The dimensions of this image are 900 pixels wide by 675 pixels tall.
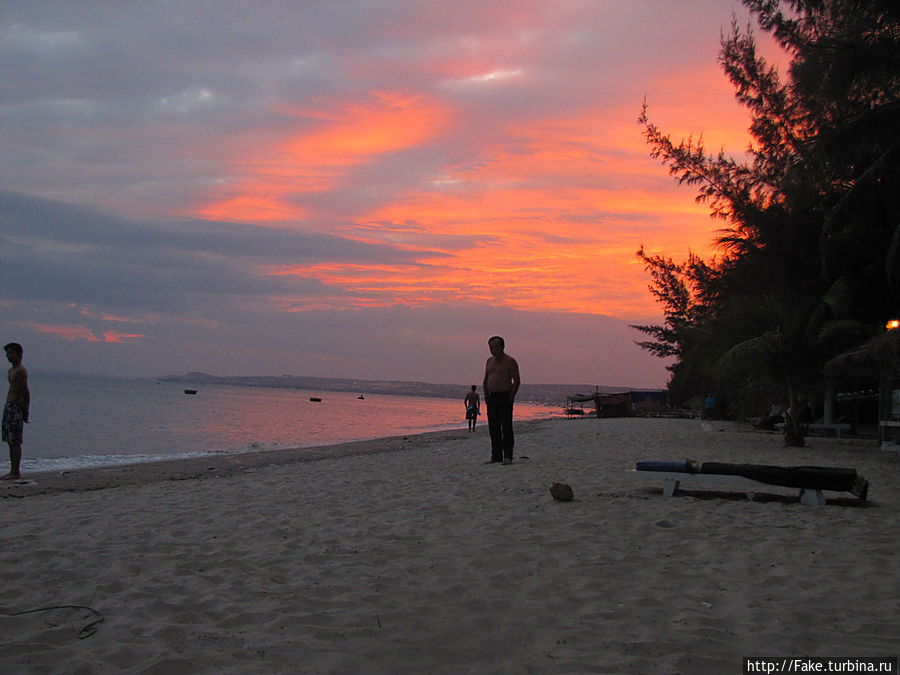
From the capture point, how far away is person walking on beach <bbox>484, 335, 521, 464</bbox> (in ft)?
33.8

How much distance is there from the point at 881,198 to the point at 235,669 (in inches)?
634

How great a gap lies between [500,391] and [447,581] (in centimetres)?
611

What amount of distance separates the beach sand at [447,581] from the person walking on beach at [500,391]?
2.61 m

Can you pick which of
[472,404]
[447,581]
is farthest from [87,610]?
[472,404]

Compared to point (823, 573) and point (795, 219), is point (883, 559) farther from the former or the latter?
point (795, 219)

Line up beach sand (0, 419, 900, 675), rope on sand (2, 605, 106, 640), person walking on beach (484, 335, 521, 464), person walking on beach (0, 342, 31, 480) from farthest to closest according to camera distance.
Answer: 1. person walking on beach (484, 335, 521, 464)
2. person walking on beach (0, 342, 31, 480)
3. rope on sand (2, 605, 106, 640)
4. beach sand (0, 419, 900, 675)

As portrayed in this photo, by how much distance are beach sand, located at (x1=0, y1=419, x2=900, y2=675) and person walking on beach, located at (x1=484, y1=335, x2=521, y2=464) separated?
261 cm

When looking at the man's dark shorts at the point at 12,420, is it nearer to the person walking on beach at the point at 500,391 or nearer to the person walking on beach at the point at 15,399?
the person walking on beach at the point at 15,399

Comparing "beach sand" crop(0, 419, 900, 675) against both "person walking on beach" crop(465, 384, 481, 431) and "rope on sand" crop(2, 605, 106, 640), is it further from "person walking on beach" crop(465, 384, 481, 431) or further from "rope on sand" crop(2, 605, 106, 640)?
"person walking on beach" crop(465, 384, 481, 431)

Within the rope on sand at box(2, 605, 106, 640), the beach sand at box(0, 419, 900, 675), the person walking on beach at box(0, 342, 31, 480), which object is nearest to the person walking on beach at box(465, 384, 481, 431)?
the person walking on beach at box(0, 342, 31, 480)

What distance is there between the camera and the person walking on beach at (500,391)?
33.8 ft

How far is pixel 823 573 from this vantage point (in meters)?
4.35

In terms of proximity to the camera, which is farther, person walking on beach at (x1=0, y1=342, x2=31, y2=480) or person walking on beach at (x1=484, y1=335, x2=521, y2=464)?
person walking on beach at (x1=484, y1=335, x2=521, y2=464)

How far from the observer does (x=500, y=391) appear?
10.3 metres
